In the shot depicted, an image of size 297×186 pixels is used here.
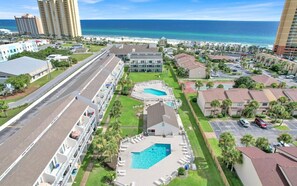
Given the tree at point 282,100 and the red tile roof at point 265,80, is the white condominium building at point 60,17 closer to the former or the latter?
the red tile roof at point 265,80

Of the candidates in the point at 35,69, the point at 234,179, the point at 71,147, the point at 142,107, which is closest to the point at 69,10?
the point at 35,69

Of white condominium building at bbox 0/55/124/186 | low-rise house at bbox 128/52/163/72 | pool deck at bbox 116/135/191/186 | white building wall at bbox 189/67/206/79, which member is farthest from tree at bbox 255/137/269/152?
low-rise house at bbox 128/52/163/72

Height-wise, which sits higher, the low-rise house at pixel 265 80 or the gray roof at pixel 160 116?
the low-rise house at pixel 265 80

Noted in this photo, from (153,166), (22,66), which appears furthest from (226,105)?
(22,66)

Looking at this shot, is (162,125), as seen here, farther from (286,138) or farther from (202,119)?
(286,138)

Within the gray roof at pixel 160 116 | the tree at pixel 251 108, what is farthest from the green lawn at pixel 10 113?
the tree at pixel 251 108

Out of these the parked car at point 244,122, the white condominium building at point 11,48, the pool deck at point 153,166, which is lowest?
the pool deck at point 153,166
